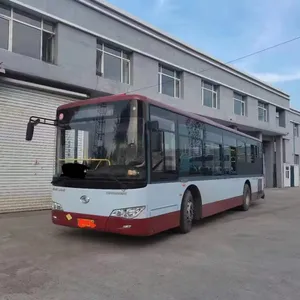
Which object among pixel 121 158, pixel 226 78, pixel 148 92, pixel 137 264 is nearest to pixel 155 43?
pixel 148 92

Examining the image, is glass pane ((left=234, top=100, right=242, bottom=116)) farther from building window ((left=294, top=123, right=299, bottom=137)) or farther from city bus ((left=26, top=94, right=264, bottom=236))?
city bus ((left=26, top=94, right=264, bottom=236))

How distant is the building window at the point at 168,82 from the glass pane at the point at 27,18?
23.3ft

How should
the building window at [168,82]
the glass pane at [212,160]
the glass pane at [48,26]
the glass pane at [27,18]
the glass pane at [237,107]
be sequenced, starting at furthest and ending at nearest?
the glass pane at [237,107]
the building window at [168,82]
the glass pane at [48,26]
the glass pane at [27,18]
the glass pane at [212,160]

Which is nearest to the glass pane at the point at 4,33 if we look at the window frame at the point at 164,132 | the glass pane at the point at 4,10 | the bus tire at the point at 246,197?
the glass pane at the point at 4,10

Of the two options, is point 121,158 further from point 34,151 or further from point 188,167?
point 34,151

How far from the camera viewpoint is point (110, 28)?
1540 centimetres

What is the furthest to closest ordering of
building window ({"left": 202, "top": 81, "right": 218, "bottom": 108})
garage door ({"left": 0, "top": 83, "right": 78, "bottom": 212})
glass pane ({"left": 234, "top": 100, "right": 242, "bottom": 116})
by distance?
glass pane ({"left": 234, "top": 100, "right": 242, "bottom": 116})
building window ({"left": 202, "top": 81, "right": 218, "bottom": 108})
garage door ({"left": 0, "top": 83, "right": 78, "bottom": 212})

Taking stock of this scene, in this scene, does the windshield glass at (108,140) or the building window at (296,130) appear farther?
the building window at (296,130)

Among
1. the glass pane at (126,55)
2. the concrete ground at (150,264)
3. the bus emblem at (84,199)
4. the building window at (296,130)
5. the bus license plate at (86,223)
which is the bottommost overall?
the concrete ground at (150,264)

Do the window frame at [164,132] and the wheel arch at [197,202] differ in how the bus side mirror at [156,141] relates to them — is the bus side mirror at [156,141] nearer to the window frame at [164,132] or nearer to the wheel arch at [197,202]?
the window frame at [164,132]

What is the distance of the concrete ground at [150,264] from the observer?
4.82m

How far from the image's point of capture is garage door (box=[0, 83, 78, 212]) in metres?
12.1

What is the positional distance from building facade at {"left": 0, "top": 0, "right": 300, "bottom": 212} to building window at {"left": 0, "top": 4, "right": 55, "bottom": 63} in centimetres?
3

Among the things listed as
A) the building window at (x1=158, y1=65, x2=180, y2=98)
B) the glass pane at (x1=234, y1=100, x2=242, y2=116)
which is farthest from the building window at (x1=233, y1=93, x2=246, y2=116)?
the building window at (x1=158, y1=65, x2=180, y2=98)
